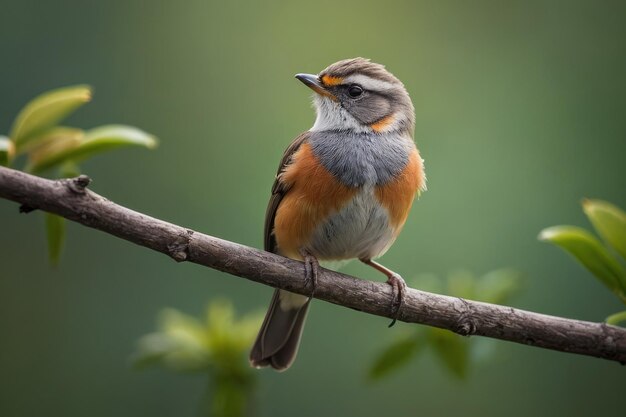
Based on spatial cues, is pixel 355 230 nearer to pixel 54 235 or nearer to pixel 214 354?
pixel 214 354

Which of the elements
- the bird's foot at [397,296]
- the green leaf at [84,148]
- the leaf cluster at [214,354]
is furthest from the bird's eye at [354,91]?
the green leaf at [84,148]

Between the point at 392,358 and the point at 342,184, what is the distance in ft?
4.78

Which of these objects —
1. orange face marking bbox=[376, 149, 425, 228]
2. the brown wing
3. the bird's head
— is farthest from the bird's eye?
orange face marking bbox=[376, 149, 425, 228]

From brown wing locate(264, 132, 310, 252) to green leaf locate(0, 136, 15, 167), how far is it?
1.95m

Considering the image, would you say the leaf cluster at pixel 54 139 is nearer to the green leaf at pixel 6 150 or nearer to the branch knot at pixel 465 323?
the green leaf at pixel 6 150

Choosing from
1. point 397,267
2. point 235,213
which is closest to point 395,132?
point 397,267

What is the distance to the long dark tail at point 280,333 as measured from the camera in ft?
14.1

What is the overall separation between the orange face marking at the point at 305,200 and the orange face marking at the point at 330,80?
51cm

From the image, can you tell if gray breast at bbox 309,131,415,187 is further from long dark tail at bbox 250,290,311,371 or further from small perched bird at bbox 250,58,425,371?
A: long dark tail at bbox 250,290,311,371

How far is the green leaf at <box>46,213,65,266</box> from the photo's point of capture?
2.54m

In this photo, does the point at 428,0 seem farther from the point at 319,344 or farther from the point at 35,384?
the point at 35,384

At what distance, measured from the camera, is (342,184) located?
3979 mm

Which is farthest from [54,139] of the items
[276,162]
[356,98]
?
[276,162]

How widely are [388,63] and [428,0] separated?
1014mm
